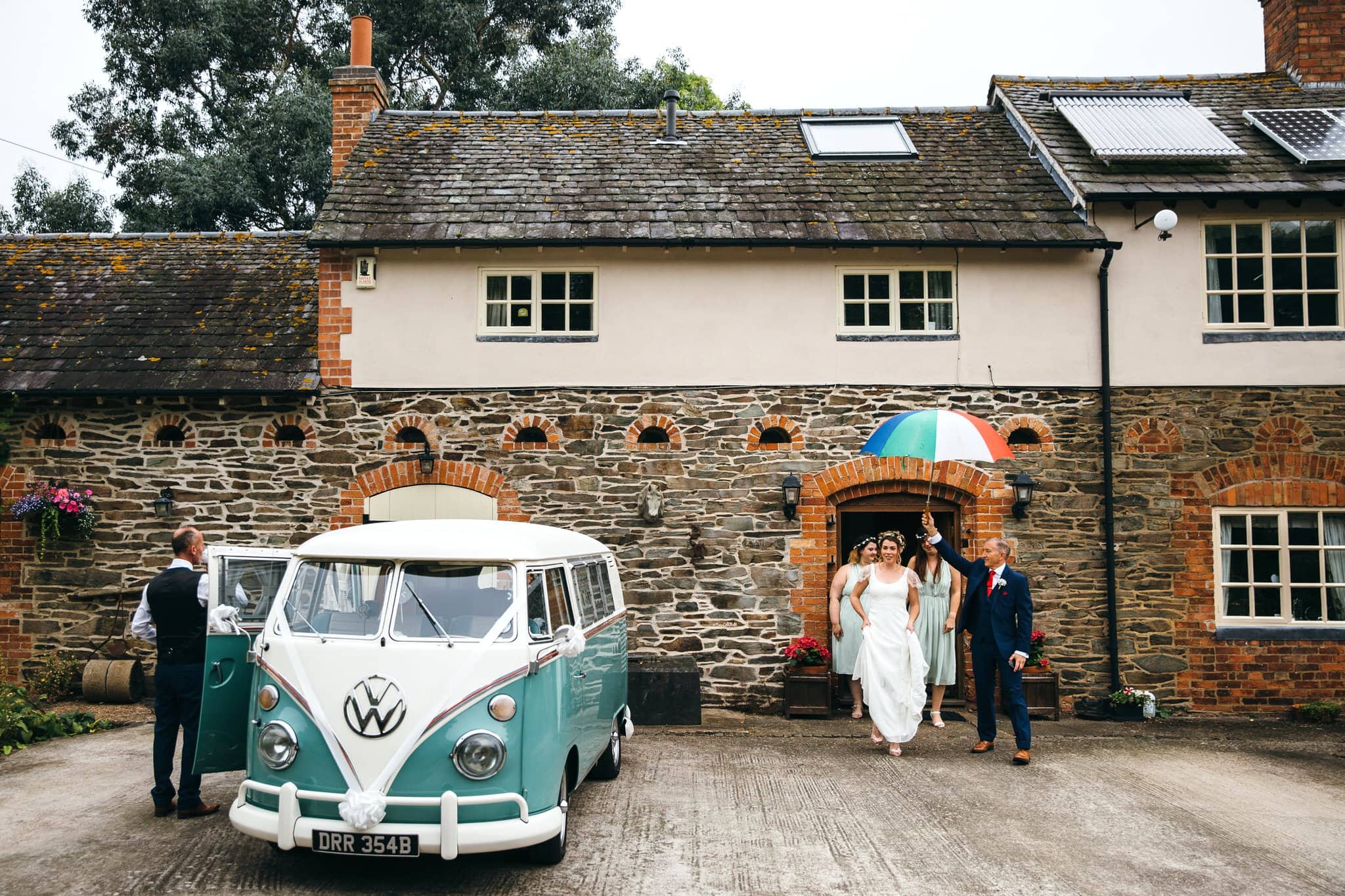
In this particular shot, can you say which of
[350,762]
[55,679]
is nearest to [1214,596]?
[350,762]

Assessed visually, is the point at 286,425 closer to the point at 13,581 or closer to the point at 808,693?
the point at 13,581

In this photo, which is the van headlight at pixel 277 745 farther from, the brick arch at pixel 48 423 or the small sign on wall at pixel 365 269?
the brick arch at pixel 48 423

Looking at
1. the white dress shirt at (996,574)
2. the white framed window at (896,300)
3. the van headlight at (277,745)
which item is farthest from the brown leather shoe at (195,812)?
the white framed window at (896,300)

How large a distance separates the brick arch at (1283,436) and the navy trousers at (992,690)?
5.01 metres

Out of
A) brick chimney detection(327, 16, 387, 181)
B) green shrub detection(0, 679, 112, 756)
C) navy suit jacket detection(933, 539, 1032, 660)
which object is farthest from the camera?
brick chimney detection(327, 16, 387, 181)

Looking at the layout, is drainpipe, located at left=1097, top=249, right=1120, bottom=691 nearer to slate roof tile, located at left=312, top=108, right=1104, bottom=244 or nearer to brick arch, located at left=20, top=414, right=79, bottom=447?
slate roof tile, located at left=312, top=108, right=1104, bottom=244

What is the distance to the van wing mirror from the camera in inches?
228

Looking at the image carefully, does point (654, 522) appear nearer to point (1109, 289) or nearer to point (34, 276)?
point (1109, 289)

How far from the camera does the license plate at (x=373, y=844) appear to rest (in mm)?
5047

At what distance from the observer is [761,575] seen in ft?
36.4

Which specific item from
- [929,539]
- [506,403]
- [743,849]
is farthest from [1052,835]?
[506,403]

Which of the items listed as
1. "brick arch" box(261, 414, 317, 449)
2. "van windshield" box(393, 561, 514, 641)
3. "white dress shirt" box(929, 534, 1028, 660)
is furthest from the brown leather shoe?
"white dress shirt" box(929, 534, 1028, 660)

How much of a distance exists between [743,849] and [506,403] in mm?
6548

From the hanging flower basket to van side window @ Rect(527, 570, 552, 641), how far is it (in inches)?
311
